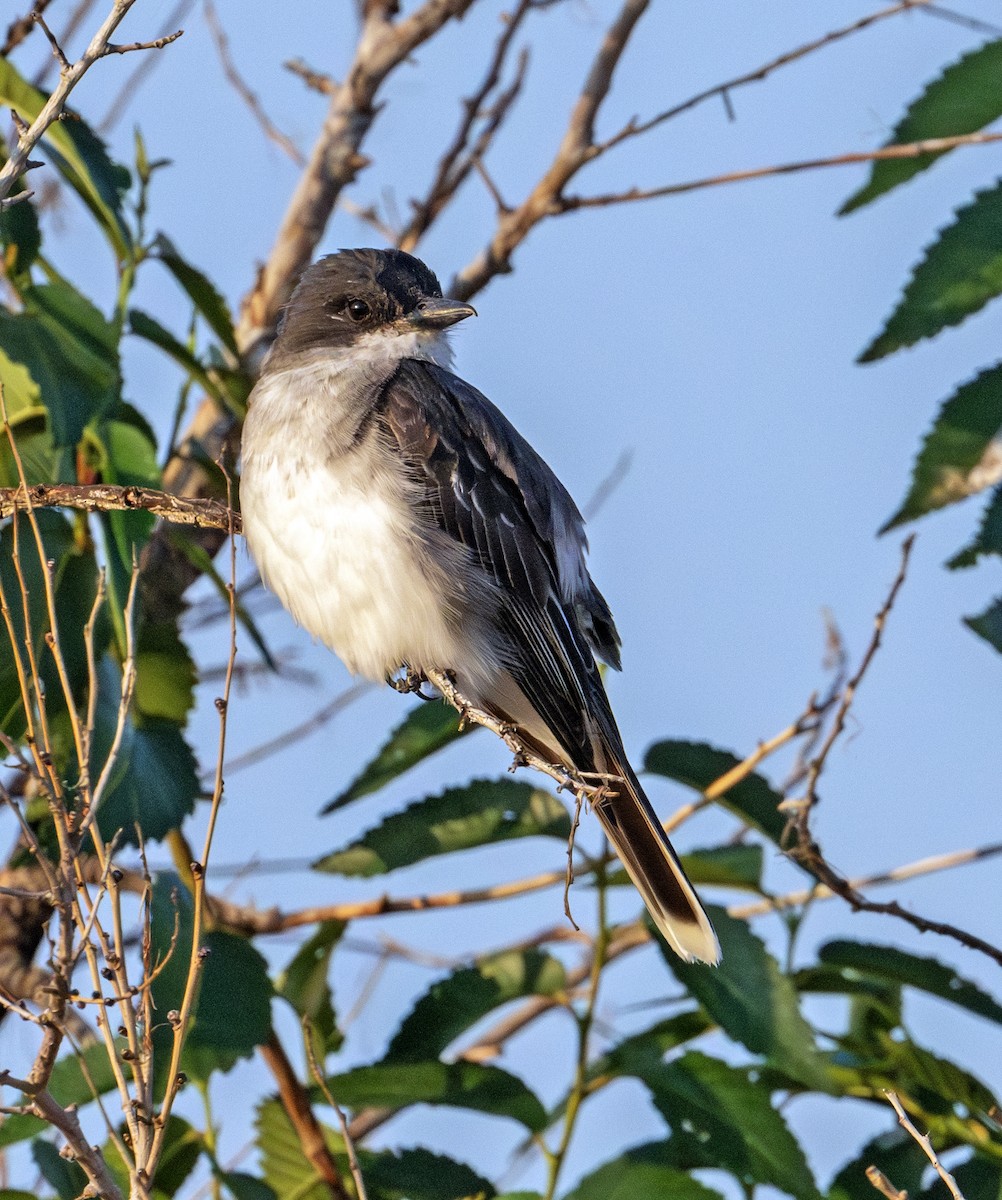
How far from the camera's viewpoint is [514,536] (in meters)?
4.29

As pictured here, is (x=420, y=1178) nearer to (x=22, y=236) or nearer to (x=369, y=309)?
(x=369, y=309)

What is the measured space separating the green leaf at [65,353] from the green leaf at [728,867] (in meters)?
1.84

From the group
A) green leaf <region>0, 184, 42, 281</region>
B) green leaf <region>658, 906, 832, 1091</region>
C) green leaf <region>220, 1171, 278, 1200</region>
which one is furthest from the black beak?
green leaf <region>220, 1171, 278, 1200</region>

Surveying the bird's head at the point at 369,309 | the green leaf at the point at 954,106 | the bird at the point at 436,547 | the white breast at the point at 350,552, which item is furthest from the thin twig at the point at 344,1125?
the green leaf at the point at 954,106

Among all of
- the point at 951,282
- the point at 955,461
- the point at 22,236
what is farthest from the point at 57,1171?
the point at 951,282

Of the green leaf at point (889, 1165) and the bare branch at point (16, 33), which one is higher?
the bare branch at point (16, 33)

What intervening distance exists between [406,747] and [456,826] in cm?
24

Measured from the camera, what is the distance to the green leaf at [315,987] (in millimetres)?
4191

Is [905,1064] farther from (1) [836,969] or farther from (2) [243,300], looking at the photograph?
(2) [243,300]

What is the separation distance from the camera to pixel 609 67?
211 inches

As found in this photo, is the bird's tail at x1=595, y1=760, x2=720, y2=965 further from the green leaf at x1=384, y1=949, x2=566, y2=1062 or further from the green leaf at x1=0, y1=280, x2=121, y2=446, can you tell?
the green leaf at x1=0, y1=280, x2=121, y2=446

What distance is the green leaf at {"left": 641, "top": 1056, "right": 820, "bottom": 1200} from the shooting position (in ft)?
12.0

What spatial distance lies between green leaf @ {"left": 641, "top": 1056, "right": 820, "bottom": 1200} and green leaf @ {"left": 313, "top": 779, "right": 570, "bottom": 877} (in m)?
0.66

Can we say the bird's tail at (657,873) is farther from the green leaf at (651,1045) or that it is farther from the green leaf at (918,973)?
the green leaf at (918,973)
